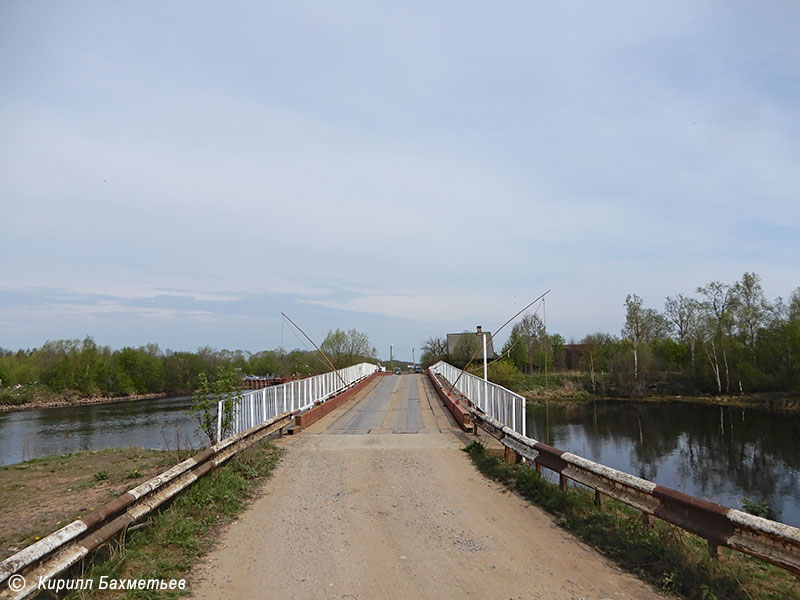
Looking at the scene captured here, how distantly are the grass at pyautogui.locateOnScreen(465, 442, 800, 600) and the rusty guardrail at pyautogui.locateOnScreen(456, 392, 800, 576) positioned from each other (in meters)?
0.23

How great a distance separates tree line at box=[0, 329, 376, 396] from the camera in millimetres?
68188

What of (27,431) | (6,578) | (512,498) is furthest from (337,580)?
(27,431)

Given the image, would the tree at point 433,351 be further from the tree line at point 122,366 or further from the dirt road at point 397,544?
the dirt road at point 397,544

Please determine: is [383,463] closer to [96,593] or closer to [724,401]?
[96,593]

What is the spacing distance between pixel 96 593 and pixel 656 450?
93.7 ft

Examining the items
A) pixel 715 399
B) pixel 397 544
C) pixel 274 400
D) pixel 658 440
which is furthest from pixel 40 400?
pixel 715 399

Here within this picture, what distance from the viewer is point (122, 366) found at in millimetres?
76250

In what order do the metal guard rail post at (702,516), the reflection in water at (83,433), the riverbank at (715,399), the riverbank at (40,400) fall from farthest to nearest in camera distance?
the riverbank at (40,400), the riverbank at (715,399), the reflection in water at (83,433), the metal guard rail post at (702,516)

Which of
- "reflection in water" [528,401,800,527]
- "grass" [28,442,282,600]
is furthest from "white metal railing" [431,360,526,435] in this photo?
"grass" [28,442,282,600]

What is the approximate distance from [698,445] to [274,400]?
25572 millimetres

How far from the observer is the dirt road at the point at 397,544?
450 centimetres

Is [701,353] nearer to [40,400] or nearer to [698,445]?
[698,445]

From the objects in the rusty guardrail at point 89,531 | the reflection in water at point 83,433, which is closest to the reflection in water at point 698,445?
the rusty guardrail at point 89,531

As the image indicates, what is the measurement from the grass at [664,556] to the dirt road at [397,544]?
23 cm
